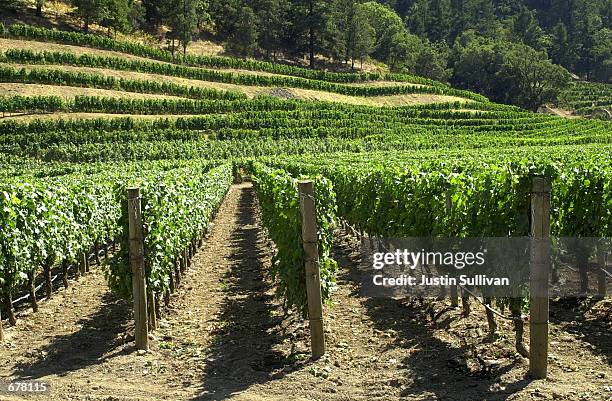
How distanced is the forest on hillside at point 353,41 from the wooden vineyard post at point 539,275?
90.7 m

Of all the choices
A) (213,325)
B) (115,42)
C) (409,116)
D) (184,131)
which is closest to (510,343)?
(213,325)

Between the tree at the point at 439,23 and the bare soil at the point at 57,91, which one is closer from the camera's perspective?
the bare soil at the point at 57,91

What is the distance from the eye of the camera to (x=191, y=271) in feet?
42.7

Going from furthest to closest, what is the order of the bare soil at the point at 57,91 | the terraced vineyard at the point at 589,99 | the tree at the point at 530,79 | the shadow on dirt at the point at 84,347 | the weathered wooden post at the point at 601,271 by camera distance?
the terraced vineyard at the point at 589,99
the tree at the point at 530,79
the bare soil at the point at 57,91
the weathered wooden post at the point at 601,271
the shadow on dirt at the point at 84,347

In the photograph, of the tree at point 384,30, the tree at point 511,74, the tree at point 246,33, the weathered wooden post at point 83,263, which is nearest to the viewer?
the weathered wooden post at point 83,263

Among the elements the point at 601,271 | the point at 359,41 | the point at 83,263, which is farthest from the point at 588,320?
the point at 359,41

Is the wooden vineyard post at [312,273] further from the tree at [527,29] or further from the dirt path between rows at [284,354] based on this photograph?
the tree at [527,29]

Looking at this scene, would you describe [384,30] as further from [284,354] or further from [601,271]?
[284,354]

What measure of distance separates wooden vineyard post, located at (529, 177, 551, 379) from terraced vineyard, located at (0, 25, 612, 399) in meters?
0.28

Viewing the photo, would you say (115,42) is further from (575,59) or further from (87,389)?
(575,59)

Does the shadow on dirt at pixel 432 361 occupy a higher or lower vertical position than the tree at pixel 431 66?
lower

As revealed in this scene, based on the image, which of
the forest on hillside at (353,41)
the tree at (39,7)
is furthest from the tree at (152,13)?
the tree at (39,7)

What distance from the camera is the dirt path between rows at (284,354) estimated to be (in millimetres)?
5863

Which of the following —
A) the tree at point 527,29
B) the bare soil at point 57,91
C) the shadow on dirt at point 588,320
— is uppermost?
the tree at point 527,29
